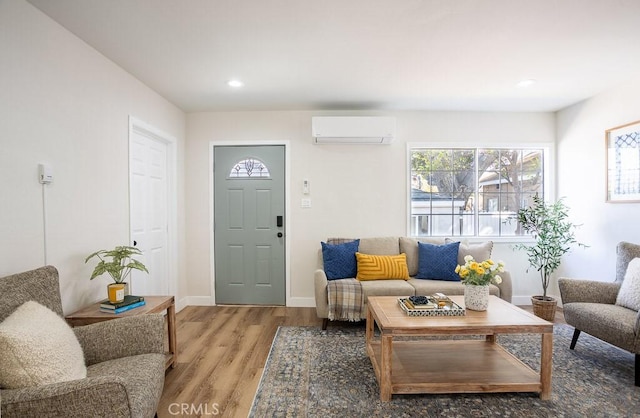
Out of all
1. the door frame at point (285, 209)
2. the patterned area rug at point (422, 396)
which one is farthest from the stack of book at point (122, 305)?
the door frame at point (285, 209)

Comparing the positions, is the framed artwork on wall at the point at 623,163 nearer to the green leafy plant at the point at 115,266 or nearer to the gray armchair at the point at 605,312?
the gray armchair at the point at 605,312

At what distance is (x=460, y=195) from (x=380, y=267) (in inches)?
61.0

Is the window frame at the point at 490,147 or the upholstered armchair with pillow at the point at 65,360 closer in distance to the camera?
the upholstered armchair with pillow at the point at 65,360

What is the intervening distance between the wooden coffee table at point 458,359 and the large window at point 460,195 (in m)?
1.68

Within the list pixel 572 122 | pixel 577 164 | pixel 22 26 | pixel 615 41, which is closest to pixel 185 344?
pixel 22 26

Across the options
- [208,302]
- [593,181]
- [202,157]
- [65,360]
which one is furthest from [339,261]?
[593,181]

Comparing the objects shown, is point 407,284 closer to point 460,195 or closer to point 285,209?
point 460,195

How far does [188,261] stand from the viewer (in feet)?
12.7

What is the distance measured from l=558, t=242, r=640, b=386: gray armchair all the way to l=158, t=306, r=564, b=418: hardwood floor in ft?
2.98

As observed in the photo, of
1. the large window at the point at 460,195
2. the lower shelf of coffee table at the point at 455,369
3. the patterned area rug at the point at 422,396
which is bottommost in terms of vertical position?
the patterned area rug at the point at 422,396

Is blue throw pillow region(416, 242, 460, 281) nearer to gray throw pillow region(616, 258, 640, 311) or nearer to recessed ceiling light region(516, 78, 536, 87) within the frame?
gray throw pillow region(616, 258, 640, 311)

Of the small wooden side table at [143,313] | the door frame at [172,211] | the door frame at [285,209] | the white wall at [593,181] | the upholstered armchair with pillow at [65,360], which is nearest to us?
the upholstered armchair with pillow at [65,360]

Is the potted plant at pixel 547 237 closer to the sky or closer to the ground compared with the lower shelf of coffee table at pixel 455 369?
closer to the sky

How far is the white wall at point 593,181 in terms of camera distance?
2979 mm
